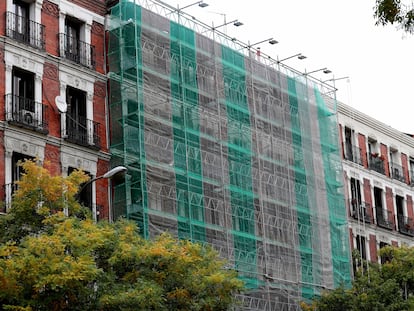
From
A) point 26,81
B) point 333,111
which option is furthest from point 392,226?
point 26,81

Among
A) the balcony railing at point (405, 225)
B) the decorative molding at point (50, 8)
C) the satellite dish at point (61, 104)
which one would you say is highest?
the decorative molding at point (50, 8)

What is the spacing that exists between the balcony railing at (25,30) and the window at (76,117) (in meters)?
2.16

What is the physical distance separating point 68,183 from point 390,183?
29902 millimetres

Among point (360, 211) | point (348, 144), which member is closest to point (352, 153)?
point (348, 144)

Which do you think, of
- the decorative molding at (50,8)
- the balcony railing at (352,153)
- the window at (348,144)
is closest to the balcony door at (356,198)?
the balcony railing at (352,153)

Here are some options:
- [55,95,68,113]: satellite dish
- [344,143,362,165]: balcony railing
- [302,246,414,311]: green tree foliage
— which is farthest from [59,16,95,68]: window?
[344,143,362,165]: balcony railing

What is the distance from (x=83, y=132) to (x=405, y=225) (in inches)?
943

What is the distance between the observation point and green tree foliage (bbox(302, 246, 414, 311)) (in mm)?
40906

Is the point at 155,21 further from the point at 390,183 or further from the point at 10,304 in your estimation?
the point at 390,183

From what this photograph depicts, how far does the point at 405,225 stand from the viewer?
55531mm

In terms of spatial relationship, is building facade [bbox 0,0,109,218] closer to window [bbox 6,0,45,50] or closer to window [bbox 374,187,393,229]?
window [bbox 6,0,45,50]

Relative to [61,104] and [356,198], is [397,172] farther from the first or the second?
[61,104]

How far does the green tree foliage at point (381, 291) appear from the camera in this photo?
40.9 metres

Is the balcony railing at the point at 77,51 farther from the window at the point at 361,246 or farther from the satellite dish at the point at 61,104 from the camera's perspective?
the window at the point at 361,246
